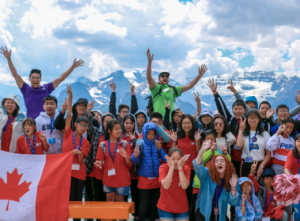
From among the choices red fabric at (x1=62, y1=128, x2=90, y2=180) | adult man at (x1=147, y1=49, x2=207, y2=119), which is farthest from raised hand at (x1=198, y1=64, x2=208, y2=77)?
red fabric at (x1=62, y1=128, x2=90, y2=180)

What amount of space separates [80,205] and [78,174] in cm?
66

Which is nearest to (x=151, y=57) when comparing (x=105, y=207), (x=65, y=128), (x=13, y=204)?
(x=65, y=128)

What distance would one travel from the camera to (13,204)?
4.89m

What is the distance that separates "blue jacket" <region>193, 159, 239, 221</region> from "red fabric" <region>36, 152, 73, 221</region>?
227 centimetres

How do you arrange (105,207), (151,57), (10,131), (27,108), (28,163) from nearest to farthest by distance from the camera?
(105,207)
(28,163)
(10,131)
(27,108)
(151,57)

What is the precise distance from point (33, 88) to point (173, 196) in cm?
420

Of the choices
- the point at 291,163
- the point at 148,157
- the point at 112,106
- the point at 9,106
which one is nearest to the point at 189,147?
the point at 148,157

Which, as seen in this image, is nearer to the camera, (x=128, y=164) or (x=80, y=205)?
(x=80, y=205)

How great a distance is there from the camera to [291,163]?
5.14 m

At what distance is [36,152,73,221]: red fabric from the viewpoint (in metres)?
4.86

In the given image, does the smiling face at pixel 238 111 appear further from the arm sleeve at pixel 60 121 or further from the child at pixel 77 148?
the arm sleeve at pixel 60 121

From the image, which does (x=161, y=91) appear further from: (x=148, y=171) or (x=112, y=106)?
(x=148, y=171)

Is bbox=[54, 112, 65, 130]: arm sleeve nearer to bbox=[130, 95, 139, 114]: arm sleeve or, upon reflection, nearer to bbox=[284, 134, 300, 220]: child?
bbox=[130, 95, 139, 114]: arm sleeve

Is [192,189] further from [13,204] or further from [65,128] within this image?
[13,204]
